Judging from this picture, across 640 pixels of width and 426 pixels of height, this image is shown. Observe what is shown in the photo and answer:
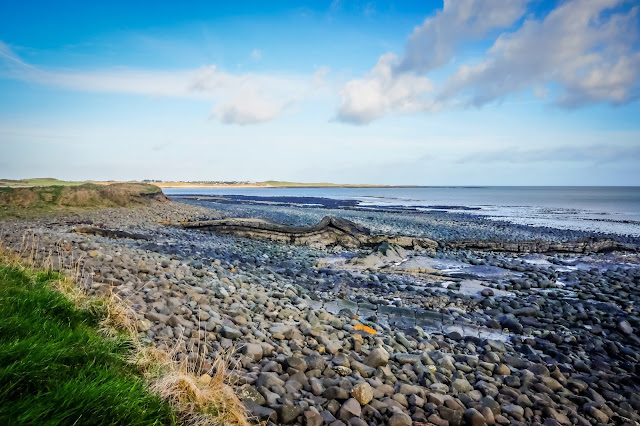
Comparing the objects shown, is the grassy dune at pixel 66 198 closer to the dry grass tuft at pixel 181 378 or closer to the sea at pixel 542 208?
the dry grass tuft at pixel 181 378

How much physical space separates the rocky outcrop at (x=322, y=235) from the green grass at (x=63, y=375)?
48.1 ft

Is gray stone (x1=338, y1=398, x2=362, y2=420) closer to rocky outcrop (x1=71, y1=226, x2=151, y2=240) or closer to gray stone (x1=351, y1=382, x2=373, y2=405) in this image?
gray stone (x1=351, y1=382, x2=373, y2=405)

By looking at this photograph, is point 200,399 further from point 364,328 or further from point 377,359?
point 364,328

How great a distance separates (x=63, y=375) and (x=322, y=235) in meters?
16.7

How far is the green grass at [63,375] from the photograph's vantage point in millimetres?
2701

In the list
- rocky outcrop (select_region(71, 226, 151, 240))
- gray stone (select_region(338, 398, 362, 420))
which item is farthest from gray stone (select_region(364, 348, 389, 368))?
rocky outcrop (select_region(71, 226, 151, 240))

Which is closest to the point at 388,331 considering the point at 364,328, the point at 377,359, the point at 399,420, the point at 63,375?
the point at 364,328

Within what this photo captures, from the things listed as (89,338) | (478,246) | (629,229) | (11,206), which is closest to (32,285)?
(89,338)

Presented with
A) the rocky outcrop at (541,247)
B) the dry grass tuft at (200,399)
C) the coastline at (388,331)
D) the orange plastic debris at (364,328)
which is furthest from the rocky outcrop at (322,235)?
the dry grass tuft at (200,399)

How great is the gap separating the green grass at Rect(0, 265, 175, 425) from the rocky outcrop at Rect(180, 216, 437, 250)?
48.1 feet

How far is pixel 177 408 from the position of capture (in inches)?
133

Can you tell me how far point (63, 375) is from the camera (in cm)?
324

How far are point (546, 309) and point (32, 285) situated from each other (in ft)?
35.9

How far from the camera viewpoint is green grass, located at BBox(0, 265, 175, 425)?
2.70m
